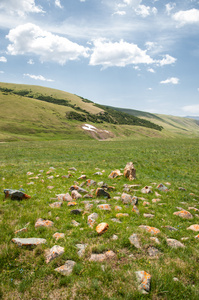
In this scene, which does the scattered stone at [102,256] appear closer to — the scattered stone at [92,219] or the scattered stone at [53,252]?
the scattered stone at [53,252]

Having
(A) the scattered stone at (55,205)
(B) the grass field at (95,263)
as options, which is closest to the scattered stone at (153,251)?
(B) the grass field at (95,263)

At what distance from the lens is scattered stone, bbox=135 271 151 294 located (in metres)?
3.97

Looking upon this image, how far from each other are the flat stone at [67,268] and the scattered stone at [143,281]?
6.20 ft

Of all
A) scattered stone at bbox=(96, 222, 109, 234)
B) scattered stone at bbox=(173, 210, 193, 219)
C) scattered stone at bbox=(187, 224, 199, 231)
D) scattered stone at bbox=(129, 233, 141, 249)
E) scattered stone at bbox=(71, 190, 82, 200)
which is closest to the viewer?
scattered stone at bbox=(129, 233, 141, 249)

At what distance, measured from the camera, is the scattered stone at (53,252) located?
4.86m

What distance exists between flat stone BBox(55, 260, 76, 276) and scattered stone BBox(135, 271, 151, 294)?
6.20 feet

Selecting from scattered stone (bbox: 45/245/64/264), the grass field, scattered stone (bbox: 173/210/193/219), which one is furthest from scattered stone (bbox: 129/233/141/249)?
scattered stone (bbox: 173/210/193/219)

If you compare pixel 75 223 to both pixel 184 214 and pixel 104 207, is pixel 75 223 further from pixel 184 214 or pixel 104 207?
pixel 184 214

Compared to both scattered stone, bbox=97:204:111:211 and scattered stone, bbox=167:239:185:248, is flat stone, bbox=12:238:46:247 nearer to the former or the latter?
scattered stone, bbox=97:204:111:211

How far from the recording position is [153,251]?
5.37 meters

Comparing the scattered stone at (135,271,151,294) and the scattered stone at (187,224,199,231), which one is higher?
the scattered stone at (187,224,199,231)

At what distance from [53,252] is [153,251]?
3378 millimetres

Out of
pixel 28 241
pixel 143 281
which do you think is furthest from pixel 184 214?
pixel 28 241

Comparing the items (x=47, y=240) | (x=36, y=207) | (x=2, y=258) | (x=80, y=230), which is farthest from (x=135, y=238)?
(x=36, y=207)
